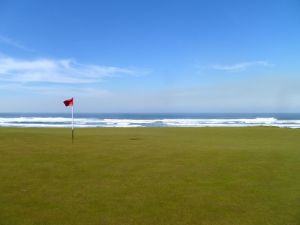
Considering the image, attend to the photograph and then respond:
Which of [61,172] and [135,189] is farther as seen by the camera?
[61,172]

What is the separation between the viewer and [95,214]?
5.82 m

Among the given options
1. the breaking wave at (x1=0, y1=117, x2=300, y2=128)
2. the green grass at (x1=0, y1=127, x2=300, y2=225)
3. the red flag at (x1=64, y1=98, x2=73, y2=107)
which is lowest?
the green grass at (x1=0, y1=127, x2=300, y2=225)

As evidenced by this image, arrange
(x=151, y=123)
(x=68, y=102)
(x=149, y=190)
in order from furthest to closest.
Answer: (x=151, y=123) → (x=68, y=102) → (x=149, y=190)

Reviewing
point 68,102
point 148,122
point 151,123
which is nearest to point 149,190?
point 68,102

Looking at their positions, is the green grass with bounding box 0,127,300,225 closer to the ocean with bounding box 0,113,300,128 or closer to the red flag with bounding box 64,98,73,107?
the red flag with bounding box 64,98,73,107

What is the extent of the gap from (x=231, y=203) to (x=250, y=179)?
240cm

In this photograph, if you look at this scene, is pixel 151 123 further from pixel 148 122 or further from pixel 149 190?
pixel 149 190

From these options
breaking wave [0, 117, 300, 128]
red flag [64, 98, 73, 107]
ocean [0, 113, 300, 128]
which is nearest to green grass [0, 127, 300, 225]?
red flag [64, 98, 73, 107]

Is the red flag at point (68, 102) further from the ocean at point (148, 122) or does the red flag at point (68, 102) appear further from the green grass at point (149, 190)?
the ocean at point (148, 122)

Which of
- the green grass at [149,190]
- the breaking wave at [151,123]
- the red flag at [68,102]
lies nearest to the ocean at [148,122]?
the breaking wave at [151,123]

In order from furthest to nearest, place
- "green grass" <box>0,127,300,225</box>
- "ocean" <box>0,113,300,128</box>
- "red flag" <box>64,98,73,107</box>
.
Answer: "ocean" <box>0,113,300,128</box> → "red flag" <box>64,98,73,107</box> → "green grass" <box>0,127,300,225</box>

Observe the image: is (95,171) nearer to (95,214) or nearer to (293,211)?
(95,214)

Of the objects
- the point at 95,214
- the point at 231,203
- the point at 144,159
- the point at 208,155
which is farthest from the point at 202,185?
the point at 208,155

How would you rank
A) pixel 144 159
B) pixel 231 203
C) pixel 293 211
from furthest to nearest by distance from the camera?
pixel 144 159 < pixel 231 203 < pixel 293 211
